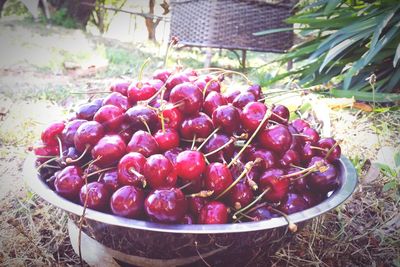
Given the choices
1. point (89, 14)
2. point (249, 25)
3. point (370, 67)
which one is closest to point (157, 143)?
point (370, 67)

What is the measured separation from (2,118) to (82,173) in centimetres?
164

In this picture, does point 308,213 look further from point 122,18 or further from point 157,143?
point 122,18

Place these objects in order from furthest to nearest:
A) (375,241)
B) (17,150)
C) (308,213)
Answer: (17,150) < (375,241) < (308,213)

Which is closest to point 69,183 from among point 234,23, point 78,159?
point 78,159

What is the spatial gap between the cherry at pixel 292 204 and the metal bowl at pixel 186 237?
2.0 inches

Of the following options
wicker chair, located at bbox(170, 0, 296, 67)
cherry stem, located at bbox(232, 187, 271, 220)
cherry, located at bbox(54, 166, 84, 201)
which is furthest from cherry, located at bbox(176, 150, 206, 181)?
wicker chair, located at bbox(170, 0, 296, 67)

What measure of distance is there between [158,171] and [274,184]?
24cm

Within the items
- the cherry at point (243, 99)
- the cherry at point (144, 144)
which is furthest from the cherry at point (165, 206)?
the cherry at point (243, 99)

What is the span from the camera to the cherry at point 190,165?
70 centimetres

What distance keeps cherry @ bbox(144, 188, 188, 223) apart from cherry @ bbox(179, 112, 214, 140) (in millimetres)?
167

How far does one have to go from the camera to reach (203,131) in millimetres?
789

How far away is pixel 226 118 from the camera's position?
0.78 metres

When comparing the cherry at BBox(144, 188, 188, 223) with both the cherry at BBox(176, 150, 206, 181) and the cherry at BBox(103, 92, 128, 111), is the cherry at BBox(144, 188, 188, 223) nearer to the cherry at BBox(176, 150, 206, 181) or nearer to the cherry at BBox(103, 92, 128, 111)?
the cherry at BBox(176, 150, 206, 181)

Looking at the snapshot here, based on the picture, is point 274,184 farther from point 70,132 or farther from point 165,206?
point 70,132
